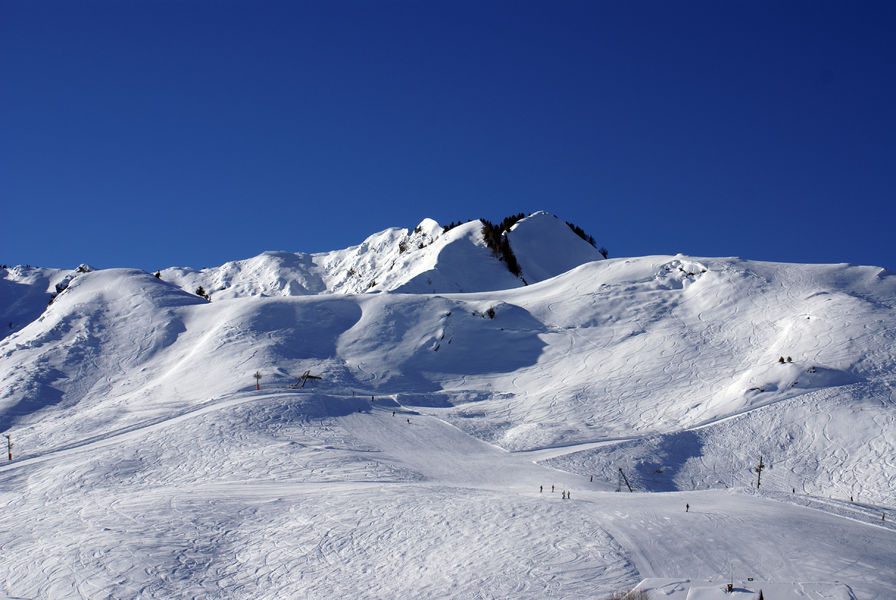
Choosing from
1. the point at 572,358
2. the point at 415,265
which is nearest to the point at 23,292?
the point at 415,265

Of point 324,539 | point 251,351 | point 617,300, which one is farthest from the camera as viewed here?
point 617,300

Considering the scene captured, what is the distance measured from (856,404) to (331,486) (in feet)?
52.0

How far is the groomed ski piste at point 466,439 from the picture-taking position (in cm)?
1644

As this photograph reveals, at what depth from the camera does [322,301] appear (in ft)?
135

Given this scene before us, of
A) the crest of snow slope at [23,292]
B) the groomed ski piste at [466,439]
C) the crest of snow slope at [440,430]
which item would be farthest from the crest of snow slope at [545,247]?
the crest of snow slope at [23,292]

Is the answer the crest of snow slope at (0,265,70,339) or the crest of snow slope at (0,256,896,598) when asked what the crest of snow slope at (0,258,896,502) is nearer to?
the crest of snow slope at (0,256,896,598)

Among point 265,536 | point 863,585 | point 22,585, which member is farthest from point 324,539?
point 863,585

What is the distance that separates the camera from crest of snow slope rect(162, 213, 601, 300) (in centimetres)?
5550

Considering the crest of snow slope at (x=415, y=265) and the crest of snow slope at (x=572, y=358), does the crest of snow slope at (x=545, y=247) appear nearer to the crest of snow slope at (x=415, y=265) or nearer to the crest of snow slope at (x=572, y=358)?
the crest of snow slope at (x=415, y=265)

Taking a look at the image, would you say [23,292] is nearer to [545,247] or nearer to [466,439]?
[545,247]

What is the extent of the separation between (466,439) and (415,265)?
32.2 meters

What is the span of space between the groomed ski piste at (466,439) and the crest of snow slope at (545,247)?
15.9 metres

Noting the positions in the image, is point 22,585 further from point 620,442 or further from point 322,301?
point 322,301

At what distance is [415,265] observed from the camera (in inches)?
2314
